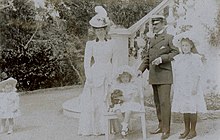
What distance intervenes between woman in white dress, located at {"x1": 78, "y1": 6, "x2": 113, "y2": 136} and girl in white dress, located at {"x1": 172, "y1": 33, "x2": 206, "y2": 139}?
0.60 ft

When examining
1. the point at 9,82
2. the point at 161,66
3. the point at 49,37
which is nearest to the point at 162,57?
the point at 161,66

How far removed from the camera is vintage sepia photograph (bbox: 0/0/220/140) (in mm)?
1165

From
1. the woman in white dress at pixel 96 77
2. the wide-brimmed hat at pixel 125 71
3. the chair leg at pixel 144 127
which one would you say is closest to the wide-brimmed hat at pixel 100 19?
the woman in white dress at pixel 96 77

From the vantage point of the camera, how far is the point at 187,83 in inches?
45.7

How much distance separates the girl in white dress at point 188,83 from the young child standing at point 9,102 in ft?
1.44

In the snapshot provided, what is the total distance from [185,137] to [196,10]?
340mm

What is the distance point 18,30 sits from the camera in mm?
1244

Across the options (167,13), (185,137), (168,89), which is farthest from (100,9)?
(185,137)

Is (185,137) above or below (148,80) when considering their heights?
below

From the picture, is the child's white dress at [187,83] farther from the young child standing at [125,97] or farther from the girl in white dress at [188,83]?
the young child standing at [125,97]

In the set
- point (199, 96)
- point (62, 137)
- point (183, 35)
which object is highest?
point (183, 35)

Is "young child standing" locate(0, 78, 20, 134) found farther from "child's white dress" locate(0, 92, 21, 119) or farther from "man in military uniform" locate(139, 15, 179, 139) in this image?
"man in military uniform" locate(139, 15, 179, 139)

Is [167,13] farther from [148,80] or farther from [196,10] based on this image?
[148,80]

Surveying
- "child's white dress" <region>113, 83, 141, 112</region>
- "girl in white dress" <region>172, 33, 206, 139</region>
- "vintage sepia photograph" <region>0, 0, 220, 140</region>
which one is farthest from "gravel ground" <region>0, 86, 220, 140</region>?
"girl in white dress" <region>172, 33, 206, 139</region>
